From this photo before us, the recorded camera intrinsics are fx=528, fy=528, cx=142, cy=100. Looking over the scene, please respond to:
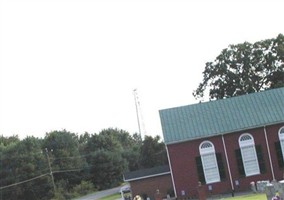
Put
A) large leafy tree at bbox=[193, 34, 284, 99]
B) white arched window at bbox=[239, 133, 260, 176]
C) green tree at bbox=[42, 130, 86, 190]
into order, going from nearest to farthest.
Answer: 1. white arched window at bbox=[239, 133, 260, 176]
2. large leafy tree at bbox=[193, 34, 284, 99]
3. green tree at bbox=[42, 130, 86, 190]

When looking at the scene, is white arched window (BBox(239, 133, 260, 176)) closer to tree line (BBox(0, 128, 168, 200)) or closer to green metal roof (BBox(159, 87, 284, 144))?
green metal roof (BBox(159, 87, 284, 144))

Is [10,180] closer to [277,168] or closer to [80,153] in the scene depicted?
[80,153]

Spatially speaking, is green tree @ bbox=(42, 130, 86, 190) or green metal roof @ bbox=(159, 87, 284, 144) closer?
green metal roof @ bbox=(159, 87, 284, 144)

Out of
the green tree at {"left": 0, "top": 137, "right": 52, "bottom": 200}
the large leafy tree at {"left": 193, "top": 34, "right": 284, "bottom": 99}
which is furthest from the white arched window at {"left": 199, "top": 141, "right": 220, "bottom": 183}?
the green tree at {"left": 0, "top": 137, "right": 52, "bottom": 200}

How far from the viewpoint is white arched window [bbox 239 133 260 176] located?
45750 mm

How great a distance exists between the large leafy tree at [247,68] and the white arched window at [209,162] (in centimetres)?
2227

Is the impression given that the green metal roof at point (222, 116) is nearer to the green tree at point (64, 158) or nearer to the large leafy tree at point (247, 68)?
the large leafy tree at point (247, 68)

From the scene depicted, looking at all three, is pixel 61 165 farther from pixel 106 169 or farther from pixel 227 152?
pixel 227 152

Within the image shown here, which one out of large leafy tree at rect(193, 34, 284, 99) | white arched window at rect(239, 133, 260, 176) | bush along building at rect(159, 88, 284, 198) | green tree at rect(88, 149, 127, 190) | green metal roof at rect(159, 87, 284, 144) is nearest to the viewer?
bush along building at rect(159, 88, 284, 198)

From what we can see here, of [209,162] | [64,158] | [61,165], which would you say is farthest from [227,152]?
[64,158]

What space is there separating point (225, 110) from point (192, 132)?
14.0 ft

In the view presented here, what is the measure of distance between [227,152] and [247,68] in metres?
23.4

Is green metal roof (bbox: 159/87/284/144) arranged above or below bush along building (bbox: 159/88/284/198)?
above

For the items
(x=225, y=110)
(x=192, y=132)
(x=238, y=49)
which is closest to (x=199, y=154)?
(x=192, y=132)
